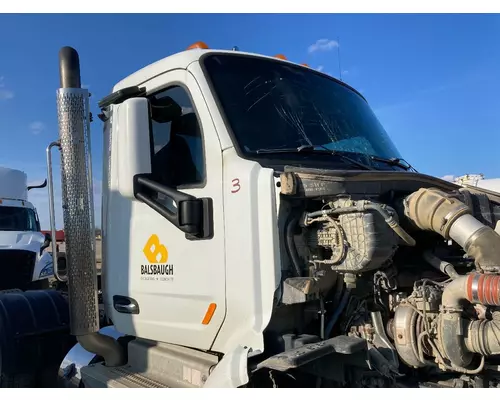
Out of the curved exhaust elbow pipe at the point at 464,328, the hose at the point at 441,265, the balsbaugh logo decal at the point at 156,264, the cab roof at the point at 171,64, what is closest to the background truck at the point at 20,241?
the cab roof at the point at 171,64

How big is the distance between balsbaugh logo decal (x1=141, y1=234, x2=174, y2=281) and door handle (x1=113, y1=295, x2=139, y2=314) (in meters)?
0.23

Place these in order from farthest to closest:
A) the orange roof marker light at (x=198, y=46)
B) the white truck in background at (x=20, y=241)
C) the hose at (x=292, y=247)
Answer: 1. the white truck in background at (x=20, y=241)
2. the orange roof marker light at (x=198, y=46)
3. the hose at (x=292, y=247)

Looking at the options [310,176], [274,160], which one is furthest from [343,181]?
[274,160]

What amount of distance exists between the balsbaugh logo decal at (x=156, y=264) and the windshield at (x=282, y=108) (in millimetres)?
844

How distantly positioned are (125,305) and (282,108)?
171cm

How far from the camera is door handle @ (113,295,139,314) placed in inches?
133

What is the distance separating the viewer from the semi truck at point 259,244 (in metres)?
2.52

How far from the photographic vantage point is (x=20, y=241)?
10.2 m

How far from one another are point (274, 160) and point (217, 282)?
2.53 feet

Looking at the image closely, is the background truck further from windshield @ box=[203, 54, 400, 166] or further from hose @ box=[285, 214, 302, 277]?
hose @ box=[285, 214, 302, 277]

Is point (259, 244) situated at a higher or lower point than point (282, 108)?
lower

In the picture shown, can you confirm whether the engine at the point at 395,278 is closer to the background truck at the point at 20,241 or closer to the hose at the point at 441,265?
the hose at the point at 441,265

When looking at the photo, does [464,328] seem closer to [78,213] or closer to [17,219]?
[78,213]

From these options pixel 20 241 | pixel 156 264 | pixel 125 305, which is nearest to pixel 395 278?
pixel 156 264
